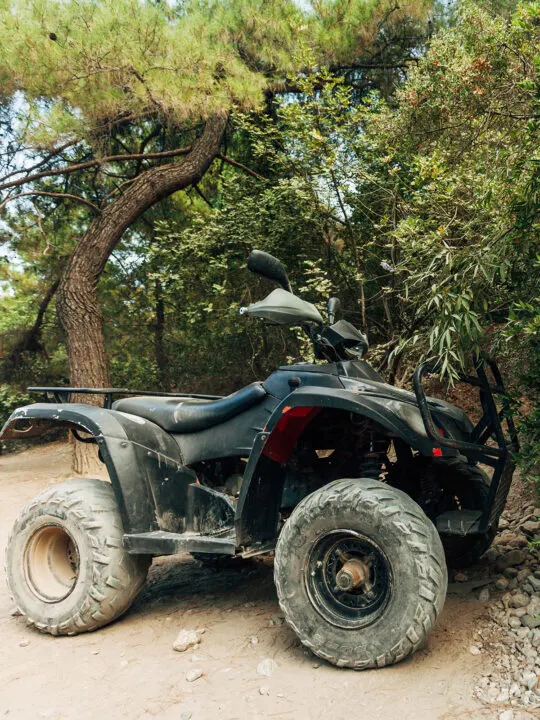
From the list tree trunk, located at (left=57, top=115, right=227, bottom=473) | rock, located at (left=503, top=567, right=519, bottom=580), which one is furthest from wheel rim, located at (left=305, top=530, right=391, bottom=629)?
tree trunk, located at (left=57, top=115, right=227, bottom=473)

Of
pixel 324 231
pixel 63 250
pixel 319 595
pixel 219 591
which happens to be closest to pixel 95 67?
pixel 324 231

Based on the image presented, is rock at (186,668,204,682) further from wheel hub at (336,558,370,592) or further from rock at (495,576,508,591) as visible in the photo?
rock at (495,576,508,591)

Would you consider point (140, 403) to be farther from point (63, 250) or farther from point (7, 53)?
point (63, 250)

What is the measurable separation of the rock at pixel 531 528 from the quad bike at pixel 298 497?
1.93 feet

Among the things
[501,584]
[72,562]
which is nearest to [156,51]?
[72,562]

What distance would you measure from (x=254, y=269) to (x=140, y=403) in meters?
1.32

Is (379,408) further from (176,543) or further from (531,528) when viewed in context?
(531,528)

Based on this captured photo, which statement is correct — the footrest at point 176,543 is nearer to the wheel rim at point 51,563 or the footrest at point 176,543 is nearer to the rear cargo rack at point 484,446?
the wheel rim at point 51,563

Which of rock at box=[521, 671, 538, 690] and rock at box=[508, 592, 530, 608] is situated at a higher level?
rock at box=[508, 592, 530, 608]

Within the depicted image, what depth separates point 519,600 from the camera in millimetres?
3402

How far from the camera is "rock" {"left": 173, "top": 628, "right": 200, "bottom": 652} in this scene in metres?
3.52

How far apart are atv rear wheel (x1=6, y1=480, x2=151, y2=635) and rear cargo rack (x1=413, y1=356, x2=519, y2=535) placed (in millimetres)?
1794

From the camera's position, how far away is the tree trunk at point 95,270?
9805 mm

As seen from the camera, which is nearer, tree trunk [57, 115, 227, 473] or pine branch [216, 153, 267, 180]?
tree trunk [57, 115, 227, 473]
